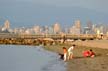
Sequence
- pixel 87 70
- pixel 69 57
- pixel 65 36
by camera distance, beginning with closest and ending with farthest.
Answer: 1. pixel 87 70
2. pixel 69 57
3. pixel 65 36

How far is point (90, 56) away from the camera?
45656 millimetres

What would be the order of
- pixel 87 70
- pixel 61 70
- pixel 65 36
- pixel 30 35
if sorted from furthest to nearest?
pixel 30 35
pixel 65 36
pixel 61 70
pixel 87 70

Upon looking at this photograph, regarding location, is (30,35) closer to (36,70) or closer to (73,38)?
(73,38)

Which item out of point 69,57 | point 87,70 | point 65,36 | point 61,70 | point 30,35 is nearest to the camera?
point 87,70

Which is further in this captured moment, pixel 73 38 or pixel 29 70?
pixel 73 38

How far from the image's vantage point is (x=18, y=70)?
3731 centimetres

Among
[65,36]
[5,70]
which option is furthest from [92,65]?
[65,36]

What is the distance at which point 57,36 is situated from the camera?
164m

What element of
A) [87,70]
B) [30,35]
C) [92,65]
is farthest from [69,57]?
[30,35]

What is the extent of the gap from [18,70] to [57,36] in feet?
416

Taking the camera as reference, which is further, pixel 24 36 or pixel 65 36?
pixel 24 36

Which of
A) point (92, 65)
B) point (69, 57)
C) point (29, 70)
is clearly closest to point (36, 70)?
point (29, 70)

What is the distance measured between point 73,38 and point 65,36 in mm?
3994

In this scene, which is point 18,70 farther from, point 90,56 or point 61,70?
point 90,56
